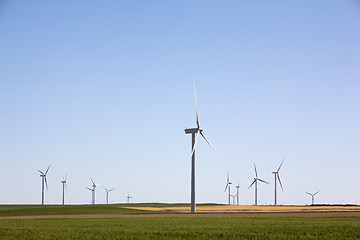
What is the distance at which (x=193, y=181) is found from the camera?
294 feet

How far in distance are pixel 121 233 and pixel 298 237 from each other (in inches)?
575

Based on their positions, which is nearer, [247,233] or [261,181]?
[247,233]

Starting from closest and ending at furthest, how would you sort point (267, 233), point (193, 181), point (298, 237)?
1. point (298, 237)
2. point (267, 233)
3. point (193, 181)

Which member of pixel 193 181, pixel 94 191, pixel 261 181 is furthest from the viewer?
pixel 94 191

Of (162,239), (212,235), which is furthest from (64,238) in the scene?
(212,235)

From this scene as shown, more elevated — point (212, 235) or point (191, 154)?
point (191, 154)

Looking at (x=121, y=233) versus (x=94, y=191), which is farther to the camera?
(x=94, y=191)

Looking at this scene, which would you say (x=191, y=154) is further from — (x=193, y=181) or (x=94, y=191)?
(x=94, y=191)

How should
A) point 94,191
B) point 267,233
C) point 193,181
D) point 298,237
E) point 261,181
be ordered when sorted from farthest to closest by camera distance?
point 94,191 → point 261,181 → point 193,181 → point 267,233 → point 298,237

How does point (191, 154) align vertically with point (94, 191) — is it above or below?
above

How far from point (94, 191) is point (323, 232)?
426 ft

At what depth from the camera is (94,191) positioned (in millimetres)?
163500

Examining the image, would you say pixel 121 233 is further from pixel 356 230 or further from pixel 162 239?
pixel 356 230

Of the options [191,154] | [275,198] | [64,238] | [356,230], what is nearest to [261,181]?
[275,198]
